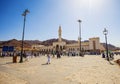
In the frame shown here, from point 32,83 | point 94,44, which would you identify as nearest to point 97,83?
point 32,83

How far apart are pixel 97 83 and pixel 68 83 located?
5.70ft

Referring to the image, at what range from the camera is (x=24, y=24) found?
2423cm

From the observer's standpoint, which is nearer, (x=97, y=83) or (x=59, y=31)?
(x=97, y=83)

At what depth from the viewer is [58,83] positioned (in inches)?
295

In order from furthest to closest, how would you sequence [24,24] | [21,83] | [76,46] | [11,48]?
[76,46] → [11,48] → [24,24] → [21,83]

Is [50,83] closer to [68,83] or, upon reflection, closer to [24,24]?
[68,83]

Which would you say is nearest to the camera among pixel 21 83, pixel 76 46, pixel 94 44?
pixel 21 83

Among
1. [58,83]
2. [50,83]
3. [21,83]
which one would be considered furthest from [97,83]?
[21,83]

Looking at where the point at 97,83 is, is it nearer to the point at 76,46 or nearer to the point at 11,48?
the point at 11,48

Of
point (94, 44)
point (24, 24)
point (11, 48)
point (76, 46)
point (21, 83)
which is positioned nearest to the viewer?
point (21, 83)

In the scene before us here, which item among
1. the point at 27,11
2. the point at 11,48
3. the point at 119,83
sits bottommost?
the point at 119,83

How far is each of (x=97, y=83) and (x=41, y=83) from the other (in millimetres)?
3306

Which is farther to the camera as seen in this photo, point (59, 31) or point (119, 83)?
point (59, 31)

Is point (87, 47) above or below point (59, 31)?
below
